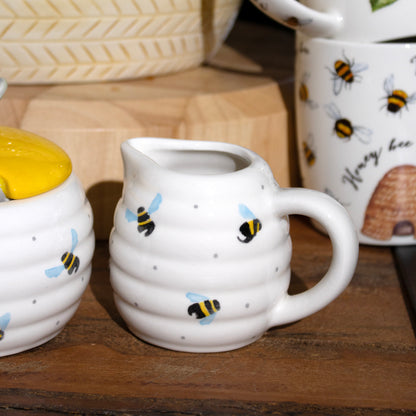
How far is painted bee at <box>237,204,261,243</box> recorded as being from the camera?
1.45ft

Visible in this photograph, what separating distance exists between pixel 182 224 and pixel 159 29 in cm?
27

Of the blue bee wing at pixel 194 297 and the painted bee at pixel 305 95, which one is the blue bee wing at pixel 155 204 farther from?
the painted bee at pixel 305 95

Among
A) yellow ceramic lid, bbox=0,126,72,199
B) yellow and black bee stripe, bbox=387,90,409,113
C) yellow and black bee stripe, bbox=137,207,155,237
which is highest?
yellow ceramic lid, bbox=0,126,72,199

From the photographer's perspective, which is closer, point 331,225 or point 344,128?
point 331,225

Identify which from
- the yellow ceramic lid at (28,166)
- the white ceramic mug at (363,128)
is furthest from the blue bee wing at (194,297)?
the white ceramic mug at (363,128)

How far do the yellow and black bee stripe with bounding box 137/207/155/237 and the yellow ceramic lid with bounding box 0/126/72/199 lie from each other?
0.05m

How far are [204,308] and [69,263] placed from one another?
0.09m

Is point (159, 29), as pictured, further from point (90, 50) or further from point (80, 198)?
point (80, 198)

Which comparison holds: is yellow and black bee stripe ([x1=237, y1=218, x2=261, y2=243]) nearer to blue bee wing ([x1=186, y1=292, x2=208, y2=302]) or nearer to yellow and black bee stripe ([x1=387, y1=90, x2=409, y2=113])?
blue bee wing ([x1=186, y1=292, x2=208, y2=302])

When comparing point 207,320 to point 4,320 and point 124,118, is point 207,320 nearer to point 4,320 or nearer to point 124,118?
point 4,320

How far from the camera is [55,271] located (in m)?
0.44

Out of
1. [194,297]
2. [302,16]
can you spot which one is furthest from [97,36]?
[194,297]

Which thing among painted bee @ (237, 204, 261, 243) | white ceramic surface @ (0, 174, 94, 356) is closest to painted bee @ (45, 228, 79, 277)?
white ceramic surface @ (0, 174, 94, 356)

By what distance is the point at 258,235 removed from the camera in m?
0.45
